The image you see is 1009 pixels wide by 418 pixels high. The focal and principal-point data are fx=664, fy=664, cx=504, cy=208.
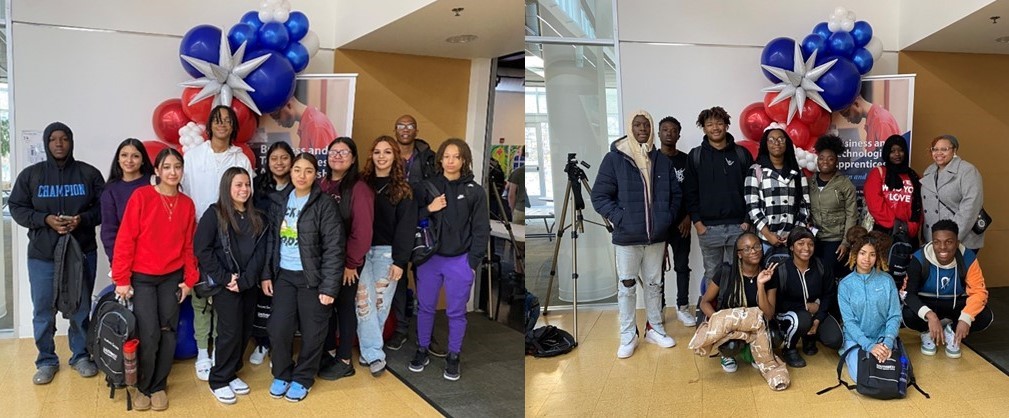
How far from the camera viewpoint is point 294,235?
2.68 metres

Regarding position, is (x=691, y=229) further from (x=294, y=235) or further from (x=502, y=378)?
(x=294, y=235)

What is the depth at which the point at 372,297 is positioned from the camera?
3.05 meters

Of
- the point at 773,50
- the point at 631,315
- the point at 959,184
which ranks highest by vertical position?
the point at 773,50

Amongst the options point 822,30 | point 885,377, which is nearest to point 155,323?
point 885,377

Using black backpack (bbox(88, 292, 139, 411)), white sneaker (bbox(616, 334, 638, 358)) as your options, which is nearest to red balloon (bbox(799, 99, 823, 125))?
white sneaker (bbox(616, 334, 638, 358))

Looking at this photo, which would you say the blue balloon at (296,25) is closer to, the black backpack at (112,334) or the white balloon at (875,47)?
the black backpack at (112,334)

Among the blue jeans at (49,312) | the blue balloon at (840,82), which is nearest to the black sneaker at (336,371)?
the blue jeans at (49,312)

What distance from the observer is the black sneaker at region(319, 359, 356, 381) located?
295cm

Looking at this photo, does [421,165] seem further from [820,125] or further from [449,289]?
[820,125]

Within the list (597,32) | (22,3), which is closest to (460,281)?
(597,32)

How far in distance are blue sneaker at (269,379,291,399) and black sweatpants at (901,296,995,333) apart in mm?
2756

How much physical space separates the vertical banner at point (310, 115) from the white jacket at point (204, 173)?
1.85ft

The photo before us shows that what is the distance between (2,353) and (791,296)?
12.2ft

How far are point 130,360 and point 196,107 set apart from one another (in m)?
1.29
